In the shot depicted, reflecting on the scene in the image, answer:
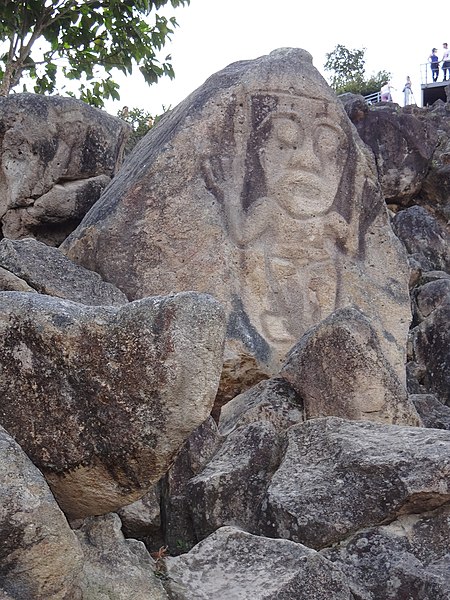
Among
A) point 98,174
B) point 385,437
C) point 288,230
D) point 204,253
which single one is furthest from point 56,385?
point 98,174

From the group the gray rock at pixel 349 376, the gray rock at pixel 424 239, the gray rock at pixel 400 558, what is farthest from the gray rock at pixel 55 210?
the gray rock at pixel 424 239

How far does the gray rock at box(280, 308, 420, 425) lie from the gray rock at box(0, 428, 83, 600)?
251 cm

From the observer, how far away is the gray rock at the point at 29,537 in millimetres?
2432

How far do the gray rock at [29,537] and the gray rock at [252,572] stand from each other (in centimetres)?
61

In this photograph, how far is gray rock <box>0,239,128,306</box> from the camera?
5.41 meters

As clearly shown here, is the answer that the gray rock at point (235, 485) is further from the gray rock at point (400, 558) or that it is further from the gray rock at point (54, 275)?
the gray rock at point (54, 275)

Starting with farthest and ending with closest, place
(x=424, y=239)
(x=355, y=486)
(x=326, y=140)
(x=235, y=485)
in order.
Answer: (x=424, y=239) < (x=326, y=140) < (x=235, y=485) < (x=355, y=486)

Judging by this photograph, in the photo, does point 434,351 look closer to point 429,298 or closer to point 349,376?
point 429,298

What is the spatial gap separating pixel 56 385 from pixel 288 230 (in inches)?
143

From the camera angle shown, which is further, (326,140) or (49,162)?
(49,162)

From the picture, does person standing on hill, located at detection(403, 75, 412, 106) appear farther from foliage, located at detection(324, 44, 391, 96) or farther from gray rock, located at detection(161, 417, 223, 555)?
gray rock, located at detection(161, 417, 223, 555)

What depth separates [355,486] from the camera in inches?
146

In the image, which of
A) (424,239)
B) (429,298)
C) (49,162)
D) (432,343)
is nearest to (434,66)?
(424,239)

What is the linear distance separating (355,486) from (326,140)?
3284mm
